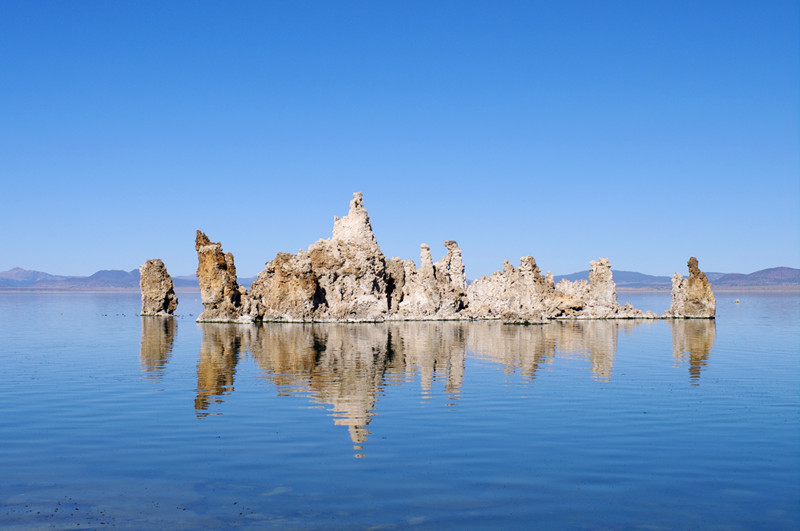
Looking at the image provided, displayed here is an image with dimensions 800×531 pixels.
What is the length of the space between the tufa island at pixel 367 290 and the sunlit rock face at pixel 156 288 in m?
0.16

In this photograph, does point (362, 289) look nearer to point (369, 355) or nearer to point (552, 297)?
point (552, 297)

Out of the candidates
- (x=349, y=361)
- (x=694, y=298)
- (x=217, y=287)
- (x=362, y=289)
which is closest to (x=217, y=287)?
(x=217, y=287)

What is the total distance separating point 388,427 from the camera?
24.2 meters

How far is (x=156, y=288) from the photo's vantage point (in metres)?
118

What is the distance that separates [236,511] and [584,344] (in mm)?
49033

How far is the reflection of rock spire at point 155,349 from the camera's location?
4203 cm

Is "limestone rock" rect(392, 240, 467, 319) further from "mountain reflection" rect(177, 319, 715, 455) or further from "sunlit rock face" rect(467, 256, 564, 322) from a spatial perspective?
"mountain reflection" rect(177, 319, 715, 455)

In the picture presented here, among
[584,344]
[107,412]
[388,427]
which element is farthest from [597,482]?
[584,344]

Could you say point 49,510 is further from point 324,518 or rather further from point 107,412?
point 107,412

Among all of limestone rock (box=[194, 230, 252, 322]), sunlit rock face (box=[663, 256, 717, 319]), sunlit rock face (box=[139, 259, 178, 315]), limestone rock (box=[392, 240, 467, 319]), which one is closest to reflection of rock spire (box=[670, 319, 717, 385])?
sunlit rock face (box=[663, 256, 717, 319])

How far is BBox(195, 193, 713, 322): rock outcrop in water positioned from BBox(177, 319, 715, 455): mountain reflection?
13577 millimetres

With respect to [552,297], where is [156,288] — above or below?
above

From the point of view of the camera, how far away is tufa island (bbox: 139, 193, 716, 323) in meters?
96.6

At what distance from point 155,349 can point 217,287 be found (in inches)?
1692
